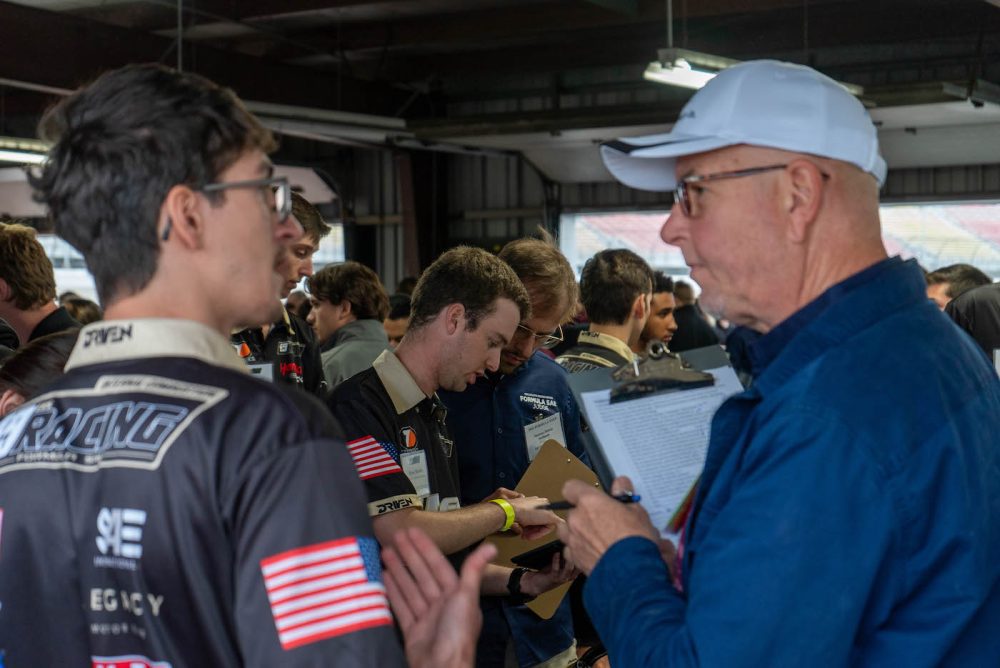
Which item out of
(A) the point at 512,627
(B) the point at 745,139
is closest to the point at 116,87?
(B) the point at 745,139

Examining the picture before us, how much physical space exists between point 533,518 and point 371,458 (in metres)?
0.58

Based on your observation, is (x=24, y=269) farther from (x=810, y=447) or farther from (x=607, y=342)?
(x=810, y=447)

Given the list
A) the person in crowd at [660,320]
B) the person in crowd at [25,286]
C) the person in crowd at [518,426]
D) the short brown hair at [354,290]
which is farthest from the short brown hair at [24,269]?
the person in crowd at [660,320]

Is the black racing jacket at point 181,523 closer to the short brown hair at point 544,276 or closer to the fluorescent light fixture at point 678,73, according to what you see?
the short brown hair at point 544,276

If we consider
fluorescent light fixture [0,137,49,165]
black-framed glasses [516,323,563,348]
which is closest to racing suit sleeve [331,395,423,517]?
black-framed glasses [516,323,563,348]

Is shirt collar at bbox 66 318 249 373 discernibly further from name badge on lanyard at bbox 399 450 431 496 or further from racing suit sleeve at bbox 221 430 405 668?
name badge on lanyard at bbox 399 450 431 496

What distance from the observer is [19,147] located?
940 cm

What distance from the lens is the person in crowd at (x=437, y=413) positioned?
2521 millimetres

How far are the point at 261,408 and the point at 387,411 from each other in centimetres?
147

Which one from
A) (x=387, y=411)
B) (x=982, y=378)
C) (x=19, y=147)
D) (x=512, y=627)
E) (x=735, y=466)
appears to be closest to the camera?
(x=735, y=466)

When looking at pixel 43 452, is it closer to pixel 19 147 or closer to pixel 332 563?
pixel 332 563

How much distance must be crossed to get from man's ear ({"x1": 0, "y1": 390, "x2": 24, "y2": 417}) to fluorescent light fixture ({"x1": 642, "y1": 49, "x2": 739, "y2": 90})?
524cm

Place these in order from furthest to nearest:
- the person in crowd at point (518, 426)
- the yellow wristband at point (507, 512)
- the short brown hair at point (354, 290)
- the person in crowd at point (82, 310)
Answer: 1. the person in crowd at point (82, 310)
2. the short brown hair at point (354, 290)
3. the person in crowd at point (518, 426)
4. the yellow wristband at point (507, 512)

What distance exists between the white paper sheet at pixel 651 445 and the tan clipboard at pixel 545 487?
4.05 feet
